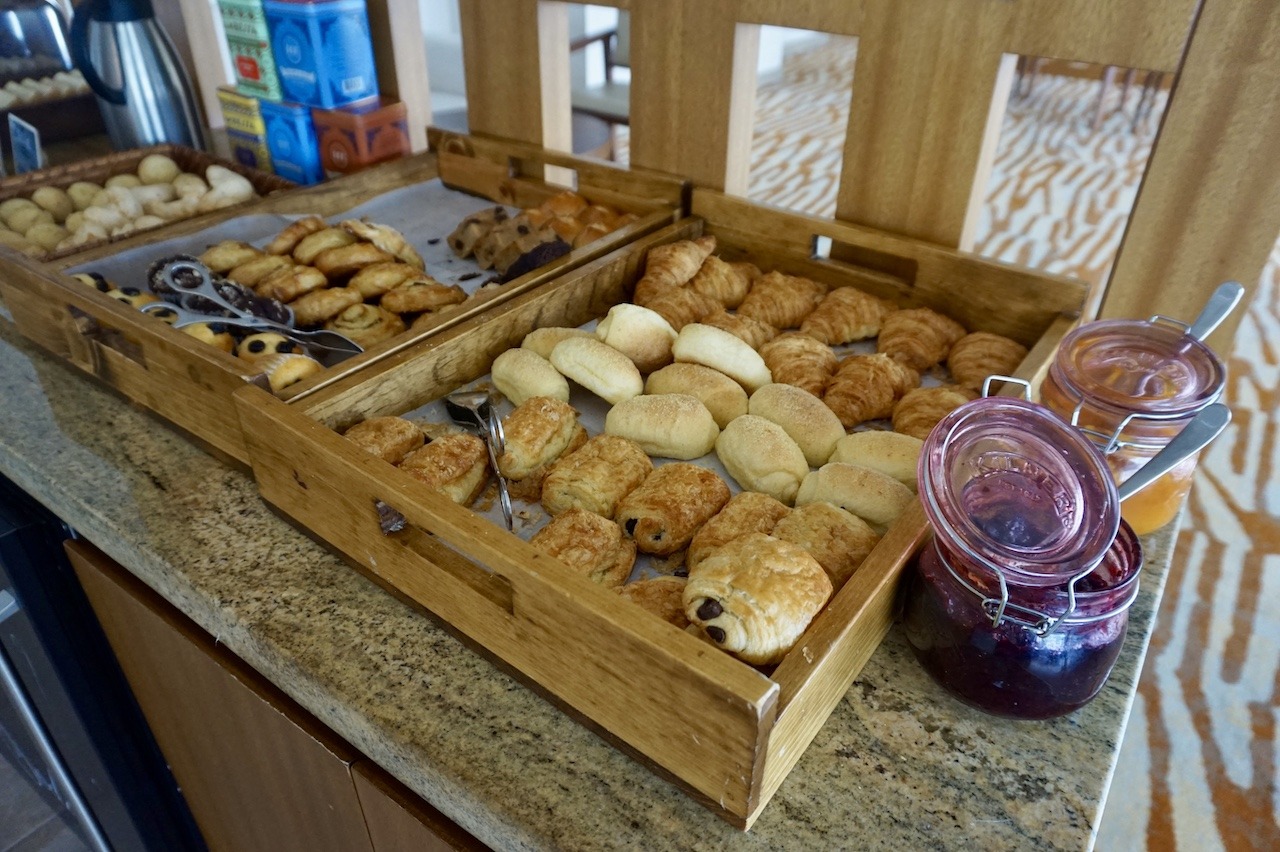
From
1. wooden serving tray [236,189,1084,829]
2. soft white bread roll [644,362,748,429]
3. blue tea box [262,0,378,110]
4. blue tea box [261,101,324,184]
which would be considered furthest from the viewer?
blue tea box [261,101,324,184]

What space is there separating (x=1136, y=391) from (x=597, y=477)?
56cm

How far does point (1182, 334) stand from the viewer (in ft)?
2.89

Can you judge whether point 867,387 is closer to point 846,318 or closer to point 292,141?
point 846,318

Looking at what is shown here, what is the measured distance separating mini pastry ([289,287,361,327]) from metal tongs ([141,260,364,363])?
6cm

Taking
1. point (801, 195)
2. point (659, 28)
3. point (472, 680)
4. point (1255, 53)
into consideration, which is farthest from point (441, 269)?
point (801, 195)

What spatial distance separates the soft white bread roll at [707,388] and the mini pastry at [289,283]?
24.0 inches

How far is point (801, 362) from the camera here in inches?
46.9

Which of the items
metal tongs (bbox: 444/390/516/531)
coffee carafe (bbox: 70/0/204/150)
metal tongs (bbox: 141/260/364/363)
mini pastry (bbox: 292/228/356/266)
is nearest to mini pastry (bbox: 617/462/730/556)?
metal tongs (bbox: 444/390/516/531)

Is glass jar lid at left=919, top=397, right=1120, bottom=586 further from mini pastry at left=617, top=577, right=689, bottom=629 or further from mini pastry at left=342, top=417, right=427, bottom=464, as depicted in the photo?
mini pastry at left=342, top=417, right=427, bottom=464

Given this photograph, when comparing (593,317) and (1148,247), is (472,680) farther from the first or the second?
(1148,247)

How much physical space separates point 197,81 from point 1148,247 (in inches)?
90.8

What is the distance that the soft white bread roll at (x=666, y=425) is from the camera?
3.45 ft

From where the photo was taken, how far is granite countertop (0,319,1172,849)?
682 mm

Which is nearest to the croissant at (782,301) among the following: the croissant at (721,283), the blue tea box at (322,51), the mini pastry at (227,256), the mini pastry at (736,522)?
the croissant at (721,283)
